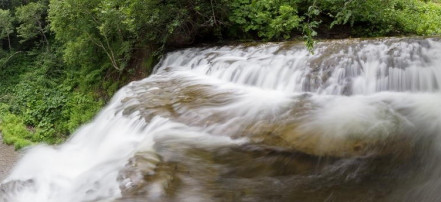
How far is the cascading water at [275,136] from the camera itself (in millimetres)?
3951

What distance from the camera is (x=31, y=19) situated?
1775 cm

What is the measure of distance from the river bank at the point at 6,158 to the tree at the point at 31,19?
839 cm

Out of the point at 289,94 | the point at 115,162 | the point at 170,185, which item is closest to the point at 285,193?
the point at 170,185

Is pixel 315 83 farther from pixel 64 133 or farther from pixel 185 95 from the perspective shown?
pixel 64 133

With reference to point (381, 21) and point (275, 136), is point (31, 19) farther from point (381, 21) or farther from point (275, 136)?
point (275, 136)

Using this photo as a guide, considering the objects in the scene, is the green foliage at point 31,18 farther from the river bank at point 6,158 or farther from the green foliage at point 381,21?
the green foliage at point 381,21

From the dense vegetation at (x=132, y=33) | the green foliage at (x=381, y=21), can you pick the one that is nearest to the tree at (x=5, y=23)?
the dense vegetation at (x=132, y=33)

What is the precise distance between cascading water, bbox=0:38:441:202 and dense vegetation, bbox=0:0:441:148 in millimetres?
1175

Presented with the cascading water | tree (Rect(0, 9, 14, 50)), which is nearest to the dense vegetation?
the cascading water

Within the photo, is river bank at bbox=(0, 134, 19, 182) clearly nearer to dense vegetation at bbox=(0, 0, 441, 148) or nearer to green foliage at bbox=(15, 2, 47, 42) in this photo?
dense vegetation at bbox=(0, 0, 441, 148)

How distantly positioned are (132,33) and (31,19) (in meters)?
9.70

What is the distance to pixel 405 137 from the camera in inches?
178

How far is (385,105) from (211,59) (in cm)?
440

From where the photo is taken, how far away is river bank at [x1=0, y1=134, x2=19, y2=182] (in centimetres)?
863
